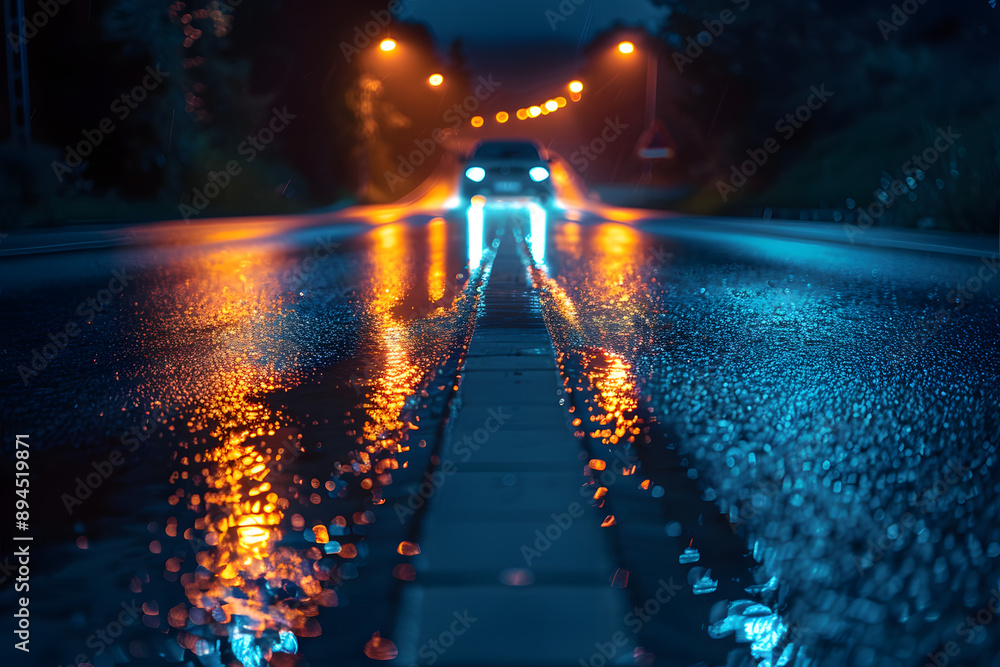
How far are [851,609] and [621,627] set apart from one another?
655 millimetres

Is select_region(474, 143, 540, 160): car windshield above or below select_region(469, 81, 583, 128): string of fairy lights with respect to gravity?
below

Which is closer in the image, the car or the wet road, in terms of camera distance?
the wet road

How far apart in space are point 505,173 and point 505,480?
26.9 metres

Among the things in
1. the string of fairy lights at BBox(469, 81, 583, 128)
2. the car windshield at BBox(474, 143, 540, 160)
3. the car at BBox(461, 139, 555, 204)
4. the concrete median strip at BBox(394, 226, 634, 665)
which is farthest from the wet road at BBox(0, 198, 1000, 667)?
the string of fairy lights at BBox(469, 81, 583, 128)

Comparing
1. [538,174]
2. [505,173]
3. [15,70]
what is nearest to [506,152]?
[505,173]

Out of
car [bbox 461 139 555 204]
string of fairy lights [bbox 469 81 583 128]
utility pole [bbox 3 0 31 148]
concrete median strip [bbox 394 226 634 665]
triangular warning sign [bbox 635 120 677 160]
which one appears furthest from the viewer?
string of fairy lights [bbox 469 81 583 128]

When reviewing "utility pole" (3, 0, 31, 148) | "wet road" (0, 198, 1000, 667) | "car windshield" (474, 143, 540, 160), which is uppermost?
"utility pole" (3, 0, 31, 148)

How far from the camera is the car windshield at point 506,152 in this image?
30734 mm

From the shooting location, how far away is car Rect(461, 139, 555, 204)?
3045 cm

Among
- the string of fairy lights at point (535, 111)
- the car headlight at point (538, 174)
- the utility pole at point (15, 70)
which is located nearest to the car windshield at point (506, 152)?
the car headlight at point (538, 174)

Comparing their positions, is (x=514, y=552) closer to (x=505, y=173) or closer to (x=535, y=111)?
(x=505, y=173)

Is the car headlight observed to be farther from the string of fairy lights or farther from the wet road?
the string of fairy lights

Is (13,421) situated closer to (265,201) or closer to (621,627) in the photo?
(621,627)

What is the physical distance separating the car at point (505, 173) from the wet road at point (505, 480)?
20951mm
